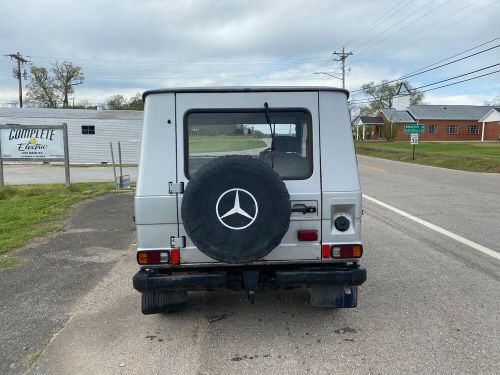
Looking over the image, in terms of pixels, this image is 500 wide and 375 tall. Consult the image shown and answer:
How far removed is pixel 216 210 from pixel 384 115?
73263 mm

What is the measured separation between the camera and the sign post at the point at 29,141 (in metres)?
13.0

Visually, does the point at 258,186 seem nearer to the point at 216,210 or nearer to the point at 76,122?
the point at 216,210

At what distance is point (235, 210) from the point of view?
10.7 ft

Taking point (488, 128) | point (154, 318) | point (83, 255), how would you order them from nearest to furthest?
point (154, 318), point (83, 255), point (488, 128)

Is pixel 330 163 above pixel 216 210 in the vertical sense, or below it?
above

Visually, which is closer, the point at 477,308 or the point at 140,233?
the point at 140,233

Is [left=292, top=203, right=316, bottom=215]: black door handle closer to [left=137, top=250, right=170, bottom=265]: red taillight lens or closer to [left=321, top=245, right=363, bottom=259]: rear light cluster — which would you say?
[left=321, top=245, right=363, bottom=259]: rear light cluster

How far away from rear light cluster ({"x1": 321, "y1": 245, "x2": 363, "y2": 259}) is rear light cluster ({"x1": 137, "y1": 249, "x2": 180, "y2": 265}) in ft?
4.04

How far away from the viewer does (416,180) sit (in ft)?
54.6

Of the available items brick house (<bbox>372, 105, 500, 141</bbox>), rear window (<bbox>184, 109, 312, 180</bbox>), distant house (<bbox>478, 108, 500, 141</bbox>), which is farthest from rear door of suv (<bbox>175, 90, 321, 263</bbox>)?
distant house (<bbox>478, 108, 500, 141</bbox>)

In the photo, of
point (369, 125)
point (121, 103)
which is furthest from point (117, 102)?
point (369, 125)

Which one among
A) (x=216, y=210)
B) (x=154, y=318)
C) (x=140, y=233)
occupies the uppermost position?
(x=216, y=210)

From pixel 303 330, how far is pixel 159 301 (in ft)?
4.24

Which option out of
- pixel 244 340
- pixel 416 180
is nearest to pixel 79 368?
pixel 244 340
